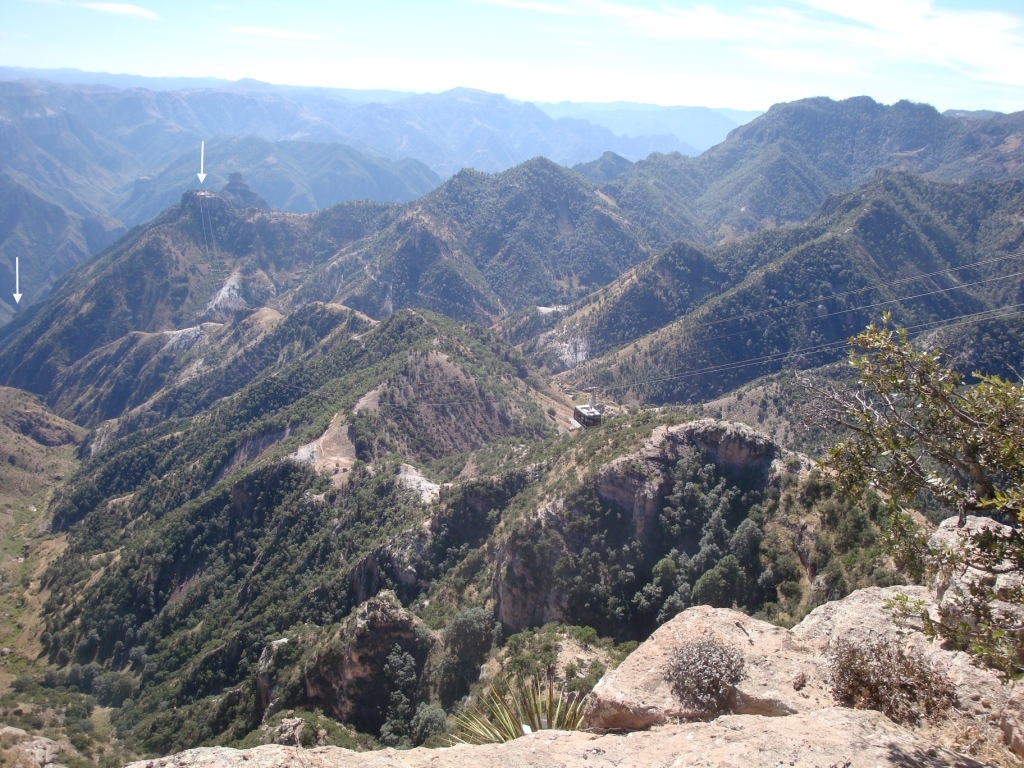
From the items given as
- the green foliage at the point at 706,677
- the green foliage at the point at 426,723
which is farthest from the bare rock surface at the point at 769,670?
the green foliage at the point at 426,723

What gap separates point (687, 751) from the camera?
14758mm

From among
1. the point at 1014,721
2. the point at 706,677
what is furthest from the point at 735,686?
the point at 1014,721

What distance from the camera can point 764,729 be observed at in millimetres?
14500

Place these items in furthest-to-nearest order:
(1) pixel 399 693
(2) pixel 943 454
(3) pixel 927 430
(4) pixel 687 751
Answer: (1) pixel 399 693
(4) pixel 687 751
(3) pixel 927 430
(2) pixel 943 454

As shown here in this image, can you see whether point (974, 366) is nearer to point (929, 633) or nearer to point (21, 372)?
point (929, 633)

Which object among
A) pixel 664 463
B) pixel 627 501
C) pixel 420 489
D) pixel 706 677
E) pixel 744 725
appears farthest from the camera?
pixel 420 489

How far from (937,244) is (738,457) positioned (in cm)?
17703

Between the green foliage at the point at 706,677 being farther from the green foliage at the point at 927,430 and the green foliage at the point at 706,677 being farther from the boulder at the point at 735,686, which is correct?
the green foliage at the point at 927,430

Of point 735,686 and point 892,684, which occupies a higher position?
point 892,684

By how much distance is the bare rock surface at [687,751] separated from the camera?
Answer: 13.1 meters

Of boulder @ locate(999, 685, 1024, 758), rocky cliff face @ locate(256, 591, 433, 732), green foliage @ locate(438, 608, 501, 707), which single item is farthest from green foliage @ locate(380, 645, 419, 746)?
boulder @ locate(999, 685, 1024, 758)

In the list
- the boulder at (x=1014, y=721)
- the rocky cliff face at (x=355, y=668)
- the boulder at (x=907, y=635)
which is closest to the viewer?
the boulder at (x=1014, y=721)

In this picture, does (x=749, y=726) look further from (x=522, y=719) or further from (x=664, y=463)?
(x=664, y=463)

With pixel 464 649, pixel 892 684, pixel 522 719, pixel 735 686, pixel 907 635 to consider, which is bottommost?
pixel 464 649
